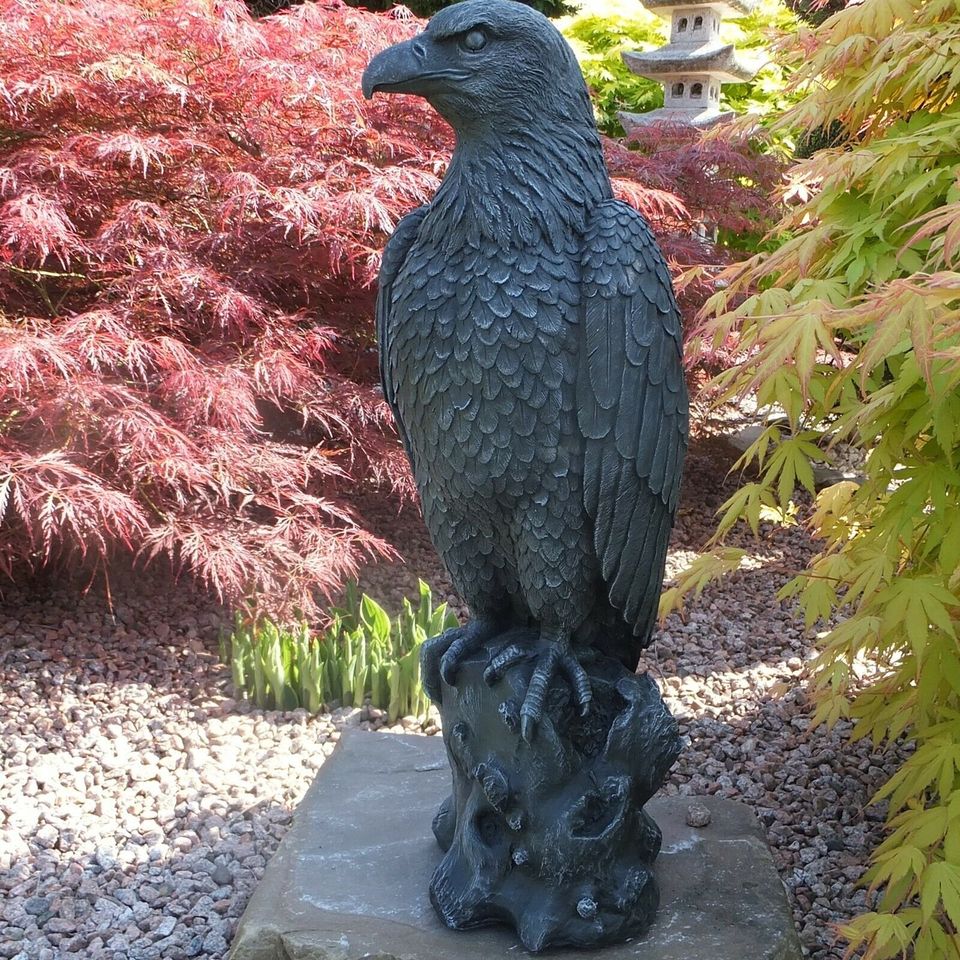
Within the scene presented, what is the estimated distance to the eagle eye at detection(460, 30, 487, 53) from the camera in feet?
5.83

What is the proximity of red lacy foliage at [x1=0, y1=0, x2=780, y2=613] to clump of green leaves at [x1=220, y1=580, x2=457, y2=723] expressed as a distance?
215 millimetres

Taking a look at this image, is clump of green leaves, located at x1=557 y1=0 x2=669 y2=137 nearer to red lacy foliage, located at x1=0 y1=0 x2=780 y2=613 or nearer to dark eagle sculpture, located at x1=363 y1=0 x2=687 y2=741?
red lacy foliage, located at x1=0 y1=0 x2=780 y2=613

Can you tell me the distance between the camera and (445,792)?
283 cm

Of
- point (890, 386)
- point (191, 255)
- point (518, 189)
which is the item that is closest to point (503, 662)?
point (518, 189)

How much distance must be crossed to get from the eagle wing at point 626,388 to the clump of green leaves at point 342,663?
1.89 metres

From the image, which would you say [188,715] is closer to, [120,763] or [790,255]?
[120,763]

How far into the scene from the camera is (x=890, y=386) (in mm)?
2291

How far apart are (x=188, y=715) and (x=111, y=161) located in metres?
2.28

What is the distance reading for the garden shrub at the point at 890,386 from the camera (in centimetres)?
193

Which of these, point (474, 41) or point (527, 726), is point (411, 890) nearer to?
point (527, 726)

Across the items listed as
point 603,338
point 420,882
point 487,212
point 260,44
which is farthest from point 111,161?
point 420,882

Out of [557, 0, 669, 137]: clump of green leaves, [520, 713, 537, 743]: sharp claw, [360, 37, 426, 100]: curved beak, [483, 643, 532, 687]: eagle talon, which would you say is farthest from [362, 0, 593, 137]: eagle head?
[557, 0, 669, 137]: clump of green leaves

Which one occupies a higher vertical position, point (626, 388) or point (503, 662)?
point (626, 388)

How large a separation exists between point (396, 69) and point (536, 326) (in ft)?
1.79
